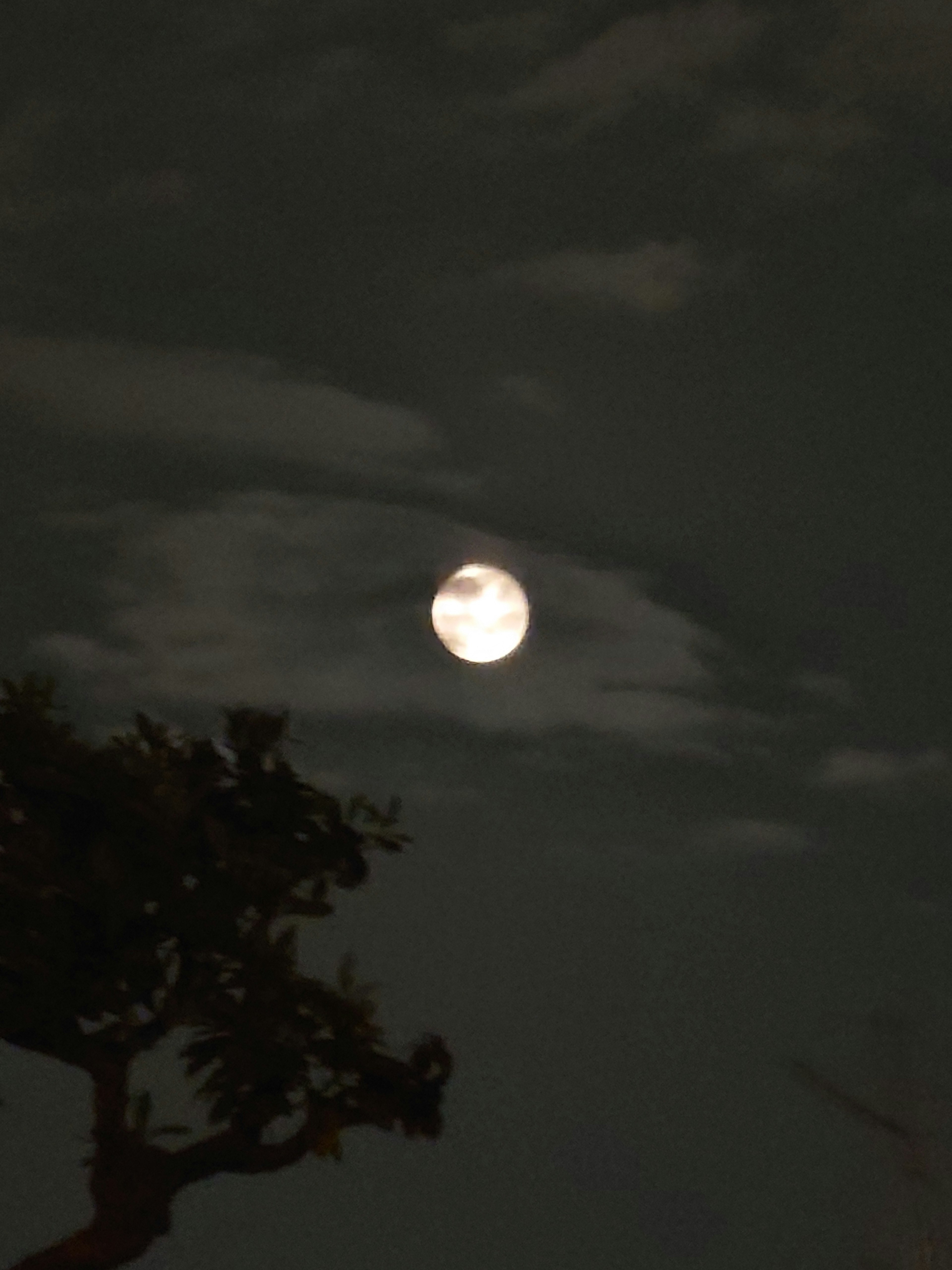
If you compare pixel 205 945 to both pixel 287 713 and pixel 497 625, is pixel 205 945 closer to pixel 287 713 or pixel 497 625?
pixel 287 713

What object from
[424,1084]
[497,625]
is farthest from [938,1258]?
[424,1084]

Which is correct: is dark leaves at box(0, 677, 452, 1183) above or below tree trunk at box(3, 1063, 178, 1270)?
above

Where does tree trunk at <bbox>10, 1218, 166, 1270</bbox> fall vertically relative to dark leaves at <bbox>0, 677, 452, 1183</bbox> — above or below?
below

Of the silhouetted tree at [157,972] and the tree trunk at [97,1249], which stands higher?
the silhouetted tree at [157,972]

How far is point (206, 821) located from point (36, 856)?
1.21 m

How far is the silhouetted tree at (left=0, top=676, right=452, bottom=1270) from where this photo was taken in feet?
41.8

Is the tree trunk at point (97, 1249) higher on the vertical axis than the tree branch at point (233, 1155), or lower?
lower

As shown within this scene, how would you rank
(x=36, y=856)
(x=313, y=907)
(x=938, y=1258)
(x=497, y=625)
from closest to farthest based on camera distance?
(x=36, y=856), (x=313, y=907), (x=497, y=625), (x=938, y=1258)

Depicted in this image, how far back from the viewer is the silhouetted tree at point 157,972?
502 inches

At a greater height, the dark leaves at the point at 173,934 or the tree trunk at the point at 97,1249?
the dark leaves at the point at 173,934

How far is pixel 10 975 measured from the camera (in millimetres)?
12750

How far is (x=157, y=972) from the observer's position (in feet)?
42.7

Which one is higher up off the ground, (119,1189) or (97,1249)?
(119,1189)

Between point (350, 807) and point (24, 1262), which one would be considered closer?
point (24, 1262)
